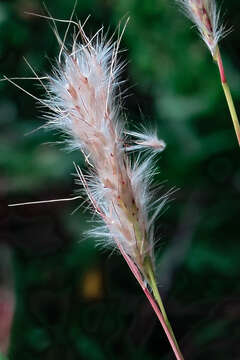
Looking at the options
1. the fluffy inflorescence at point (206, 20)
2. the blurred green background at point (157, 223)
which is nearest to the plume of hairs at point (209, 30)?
the fluffy inflorescence at point (206, 20)

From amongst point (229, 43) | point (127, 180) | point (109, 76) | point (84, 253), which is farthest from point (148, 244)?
point (229, 43)

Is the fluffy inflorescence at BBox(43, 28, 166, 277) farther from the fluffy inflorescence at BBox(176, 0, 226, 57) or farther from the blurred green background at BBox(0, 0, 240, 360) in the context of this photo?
the blurred green background at BBox(0, 0, 240, 360)

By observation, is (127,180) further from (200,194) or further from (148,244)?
(200,194)

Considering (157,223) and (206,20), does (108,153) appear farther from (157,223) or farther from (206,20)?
(157,223)

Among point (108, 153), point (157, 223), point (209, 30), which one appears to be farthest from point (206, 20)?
point (157, 223)

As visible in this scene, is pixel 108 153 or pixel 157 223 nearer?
pixel 108 153

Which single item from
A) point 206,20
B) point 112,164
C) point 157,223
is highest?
point 206,20

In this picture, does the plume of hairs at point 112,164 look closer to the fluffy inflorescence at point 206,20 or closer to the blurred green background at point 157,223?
the fluffy inflorescence at point 206,20

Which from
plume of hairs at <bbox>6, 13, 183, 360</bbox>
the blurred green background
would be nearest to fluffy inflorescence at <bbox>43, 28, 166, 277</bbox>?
plume of hairs at <bbox>6, 13, 183, 360</bbox>
